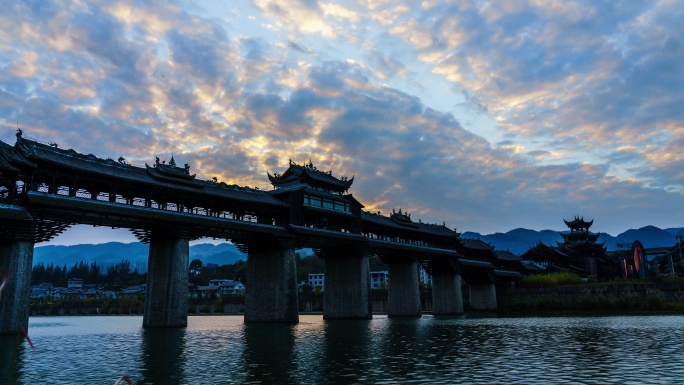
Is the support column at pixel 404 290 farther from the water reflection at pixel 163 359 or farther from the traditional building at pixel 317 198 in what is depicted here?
the water reflection at pixel 163 359

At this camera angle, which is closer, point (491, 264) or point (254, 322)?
point (254, 322)

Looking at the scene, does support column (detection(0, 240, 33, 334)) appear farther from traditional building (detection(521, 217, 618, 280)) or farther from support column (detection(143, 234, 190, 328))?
traditional building (detection(521, 217, 618, 280))

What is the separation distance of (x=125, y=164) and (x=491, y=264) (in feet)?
235

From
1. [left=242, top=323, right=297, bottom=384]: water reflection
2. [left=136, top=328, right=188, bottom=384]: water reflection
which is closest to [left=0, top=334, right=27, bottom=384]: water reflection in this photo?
[left=136, top=328, right=188, bottom=384]: water reflection

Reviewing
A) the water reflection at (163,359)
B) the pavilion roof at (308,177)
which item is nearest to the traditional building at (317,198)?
the pavilion roof at (308,177)

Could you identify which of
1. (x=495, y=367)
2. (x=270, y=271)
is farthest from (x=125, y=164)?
(x=495, y=367)

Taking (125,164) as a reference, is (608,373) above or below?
Result: below

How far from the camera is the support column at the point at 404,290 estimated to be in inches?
2997

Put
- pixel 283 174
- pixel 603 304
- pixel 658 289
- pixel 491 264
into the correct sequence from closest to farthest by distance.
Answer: pixel 283 174, pixel 658 289, pixel 603 304, pixel 491 264

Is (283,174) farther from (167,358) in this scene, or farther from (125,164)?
(167,358)

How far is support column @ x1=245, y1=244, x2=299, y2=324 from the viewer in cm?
5419

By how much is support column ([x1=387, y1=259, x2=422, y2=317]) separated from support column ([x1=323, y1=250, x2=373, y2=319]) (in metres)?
11.8

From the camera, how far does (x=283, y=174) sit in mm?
64500

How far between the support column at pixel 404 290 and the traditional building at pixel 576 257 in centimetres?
4252
